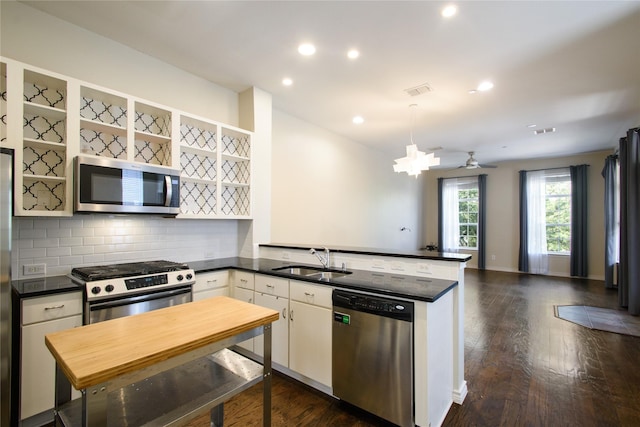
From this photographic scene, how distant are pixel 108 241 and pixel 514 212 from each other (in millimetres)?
8823

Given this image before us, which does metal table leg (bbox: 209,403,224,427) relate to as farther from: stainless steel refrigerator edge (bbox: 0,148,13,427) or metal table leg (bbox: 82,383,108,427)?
stainless steel refrigerator edge (bbox: 0,148,13,427)

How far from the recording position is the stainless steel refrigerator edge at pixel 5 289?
1560 mm

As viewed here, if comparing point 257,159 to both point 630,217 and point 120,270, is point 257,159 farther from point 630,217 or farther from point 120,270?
point 630,217

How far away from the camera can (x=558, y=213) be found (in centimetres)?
720

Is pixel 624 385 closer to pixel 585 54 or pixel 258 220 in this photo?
pixel 585 54

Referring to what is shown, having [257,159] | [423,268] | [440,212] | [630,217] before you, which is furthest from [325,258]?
[440,212]

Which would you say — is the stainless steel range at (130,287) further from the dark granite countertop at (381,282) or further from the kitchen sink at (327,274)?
the kitchen sink at (327,274)

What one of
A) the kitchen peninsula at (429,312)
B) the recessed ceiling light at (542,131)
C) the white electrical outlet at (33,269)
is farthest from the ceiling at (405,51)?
the white electrical outlet at (33,269)

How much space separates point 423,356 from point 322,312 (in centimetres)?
79

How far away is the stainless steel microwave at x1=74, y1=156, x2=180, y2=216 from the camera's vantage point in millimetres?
2154

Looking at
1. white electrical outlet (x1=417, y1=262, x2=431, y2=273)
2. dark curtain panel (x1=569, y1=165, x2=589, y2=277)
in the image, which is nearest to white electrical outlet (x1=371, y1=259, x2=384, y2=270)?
white electrical outlet (x1=417, y1=262, x2=431, y2=273)

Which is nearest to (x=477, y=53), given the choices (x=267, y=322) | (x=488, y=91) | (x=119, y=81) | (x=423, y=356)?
(x=488, y=91)

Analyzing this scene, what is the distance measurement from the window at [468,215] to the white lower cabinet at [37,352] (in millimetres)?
8980

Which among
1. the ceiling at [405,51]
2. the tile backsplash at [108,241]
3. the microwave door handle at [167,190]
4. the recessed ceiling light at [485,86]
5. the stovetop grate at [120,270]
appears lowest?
the stovetop grate at [120,270]
